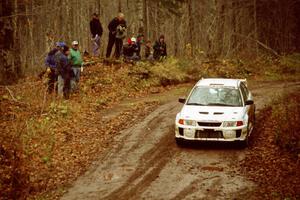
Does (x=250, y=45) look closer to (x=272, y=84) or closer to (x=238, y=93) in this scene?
(x=272, y=84)

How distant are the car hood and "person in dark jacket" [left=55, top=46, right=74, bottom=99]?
6.57m

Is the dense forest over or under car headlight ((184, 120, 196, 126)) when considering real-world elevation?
over

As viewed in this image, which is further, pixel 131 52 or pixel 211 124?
pixel 131 52

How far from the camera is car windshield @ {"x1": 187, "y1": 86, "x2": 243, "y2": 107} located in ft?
47.8

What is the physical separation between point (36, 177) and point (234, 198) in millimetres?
4994

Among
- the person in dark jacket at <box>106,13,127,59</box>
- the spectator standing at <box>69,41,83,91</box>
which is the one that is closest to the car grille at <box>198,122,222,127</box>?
the spectator standing at <box>69,41,83,91</box>

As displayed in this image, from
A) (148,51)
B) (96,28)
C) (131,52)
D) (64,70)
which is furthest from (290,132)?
(148,51)

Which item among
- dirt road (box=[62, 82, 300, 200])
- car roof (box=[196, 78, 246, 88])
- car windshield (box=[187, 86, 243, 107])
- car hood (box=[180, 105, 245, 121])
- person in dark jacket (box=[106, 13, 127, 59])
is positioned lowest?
dirt road (box=[62, 82, 300, 200])

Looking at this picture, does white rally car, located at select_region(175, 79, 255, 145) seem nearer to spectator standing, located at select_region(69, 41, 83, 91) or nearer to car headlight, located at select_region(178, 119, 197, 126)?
car headlight, located at select_region(178, 119, 197, 126)

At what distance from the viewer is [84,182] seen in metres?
11.7

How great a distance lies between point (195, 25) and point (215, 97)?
76.4 feet

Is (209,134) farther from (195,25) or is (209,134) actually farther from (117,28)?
(195,25)

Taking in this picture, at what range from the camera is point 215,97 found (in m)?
14.8

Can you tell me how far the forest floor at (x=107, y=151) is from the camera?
1114cm
